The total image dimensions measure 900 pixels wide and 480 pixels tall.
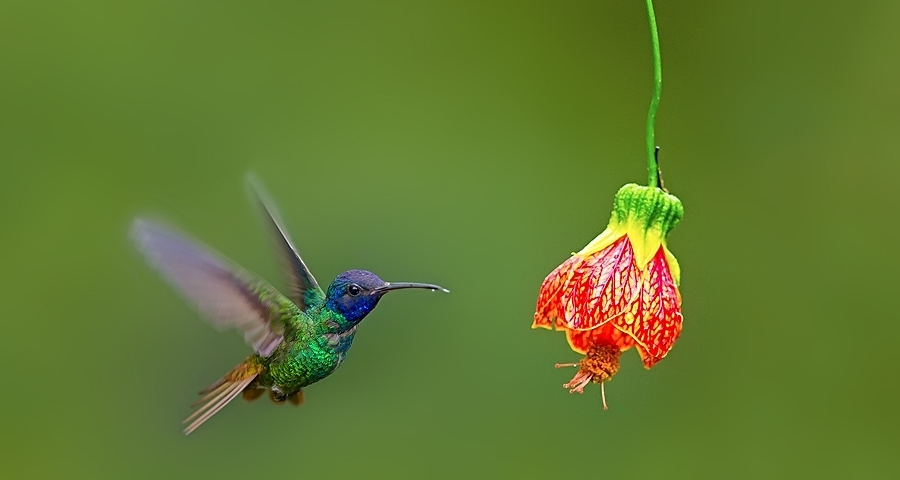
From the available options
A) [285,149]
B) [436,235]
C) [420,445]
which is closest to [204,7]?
[285,149]

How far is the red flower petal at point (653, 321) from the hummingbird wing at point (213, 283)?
0.63 metres

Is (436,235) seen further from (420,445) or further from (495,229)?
(420,445)

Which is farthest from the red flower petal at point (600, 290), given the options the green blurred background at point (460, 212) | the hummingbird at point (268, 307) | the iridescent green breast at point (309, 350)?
the green blurred background at point (460, 212)

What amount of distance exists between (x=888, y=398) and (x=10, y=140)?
3105 mm

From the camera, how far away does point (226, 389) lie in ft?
6.86

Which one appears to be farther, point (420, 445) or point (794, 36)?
point (794, 36)

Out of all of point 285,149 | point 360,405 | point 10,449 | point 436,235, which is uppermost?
point 285,149

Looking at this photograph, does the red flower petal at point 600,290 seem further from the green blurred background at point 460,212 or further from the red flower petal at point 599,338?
the green blurred background at point 460,212

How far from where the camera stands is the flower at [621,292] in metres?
1.80

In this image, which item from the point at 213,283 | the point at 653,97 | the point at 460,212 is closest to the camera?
the point at 653,97

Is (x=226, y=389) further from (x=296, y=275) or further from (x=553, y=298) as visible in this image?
(x=553, y=298)

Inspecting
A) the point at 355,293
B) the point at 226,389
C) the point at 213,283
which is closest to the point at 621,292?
the point at 355,293

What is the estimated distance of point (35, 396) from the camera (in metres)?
3.41

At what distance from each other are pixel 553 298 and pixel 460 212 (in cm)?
187
